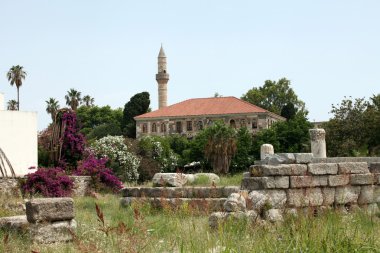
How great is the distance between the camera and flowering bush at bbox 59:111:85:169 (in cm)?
2595

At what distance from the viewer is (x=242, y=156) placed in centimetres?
4619

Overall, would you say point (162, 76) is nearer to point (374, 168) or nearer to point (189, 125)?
point (189, 125)

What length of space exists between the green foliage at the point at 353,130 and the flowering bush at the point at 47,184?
686 inches

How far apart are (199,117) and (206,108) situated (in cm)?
136

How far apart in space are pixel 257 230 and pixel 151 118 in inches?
2365

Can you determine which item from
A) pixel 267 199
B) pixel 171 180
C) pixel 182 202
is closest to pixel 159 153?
pixel 171 180

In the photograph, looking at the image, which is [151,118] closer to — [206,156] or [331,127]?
[206,156]

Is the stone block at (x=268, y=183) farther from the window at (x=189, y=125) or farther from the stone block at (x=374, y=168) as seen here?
the window at (x=189, y=125)

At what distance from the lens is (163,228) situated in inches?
347

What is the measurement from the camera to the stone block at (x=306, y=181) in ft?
43.2

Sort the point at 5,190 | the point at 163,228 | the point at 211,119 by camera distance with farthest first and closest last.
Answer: the point at 211,119
the point at 5,190
the point at 163,228

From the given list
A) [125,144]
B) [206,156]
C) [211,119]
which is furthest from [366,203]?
[211,119]

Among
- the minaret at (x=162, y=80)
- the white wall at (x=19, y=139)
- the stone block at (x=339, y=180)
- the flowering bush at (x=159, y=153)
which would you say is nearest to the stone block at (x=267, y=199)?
the stone block at (x=339, y=180)

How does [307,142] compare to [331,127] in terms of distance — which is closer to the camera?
[331,127]
